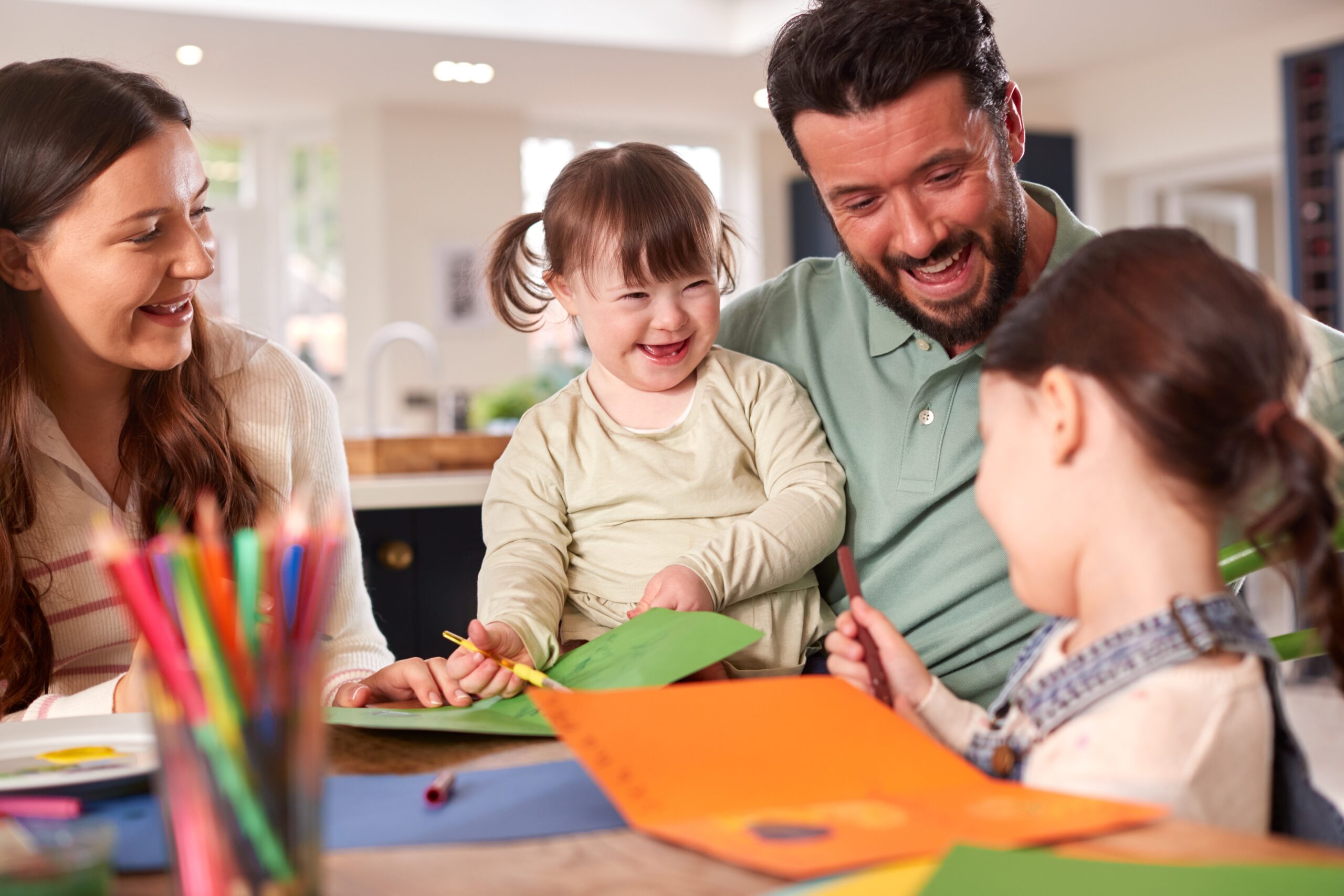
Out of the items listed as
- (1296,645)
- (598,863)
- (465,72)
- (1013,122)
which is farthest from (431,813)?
(465,72)

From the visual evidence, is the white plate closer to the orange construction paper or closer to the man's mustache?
the orange construction paper

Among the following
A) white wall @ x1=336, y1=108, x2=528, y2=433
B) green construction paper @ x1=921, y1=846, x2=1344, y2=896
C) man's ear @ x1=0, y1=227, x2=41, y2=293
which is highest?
white wall @ x1=336, y1=108, x2=528, y2=433

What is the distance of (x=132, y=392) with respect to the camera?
1.39 meters

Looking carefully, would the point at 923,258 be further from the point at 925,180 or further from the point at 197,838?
the point at 197,838

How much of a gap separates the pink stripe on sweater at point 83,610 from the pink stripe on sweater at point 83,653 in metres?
0.03

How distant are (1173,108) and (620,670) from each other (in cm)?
728

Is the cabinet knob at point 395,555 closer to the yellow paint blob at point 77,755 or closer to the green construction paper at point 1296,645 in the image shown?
the yellow paint blob at point 77,755

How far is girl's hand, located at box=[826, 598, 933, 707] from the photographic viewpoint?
0.88m

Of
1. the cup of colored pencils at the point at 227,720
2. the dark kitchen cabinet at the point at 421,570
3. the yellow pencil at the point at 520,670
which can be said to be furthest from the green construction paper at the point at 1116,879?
the dark kitchen cabinet at the point at 421,570

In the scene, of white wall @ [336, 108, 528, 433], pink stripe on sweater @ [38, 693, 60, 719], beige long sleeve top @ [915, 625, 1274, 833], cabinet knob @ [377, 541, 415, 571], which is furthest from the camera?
white wall @ [336, 108, 528, 433]

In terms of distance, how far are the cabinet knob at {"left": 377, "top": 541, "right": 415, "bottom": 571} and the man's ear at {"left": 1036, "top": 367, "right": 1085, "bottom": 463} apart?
1.58m

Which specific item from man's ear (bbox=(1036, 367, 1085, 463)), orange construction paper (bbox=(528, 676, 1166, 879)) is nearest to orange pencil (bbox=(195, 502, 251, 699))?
orange construction paper (bbox=(528, 676, 1166, 879))

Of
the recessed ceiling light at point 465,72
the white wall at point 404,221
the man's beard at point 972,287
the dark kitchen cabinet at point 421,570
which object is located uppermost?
the recessed ceiling light at point 465,72

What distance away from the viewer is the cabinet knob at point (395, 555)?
2172 mm
